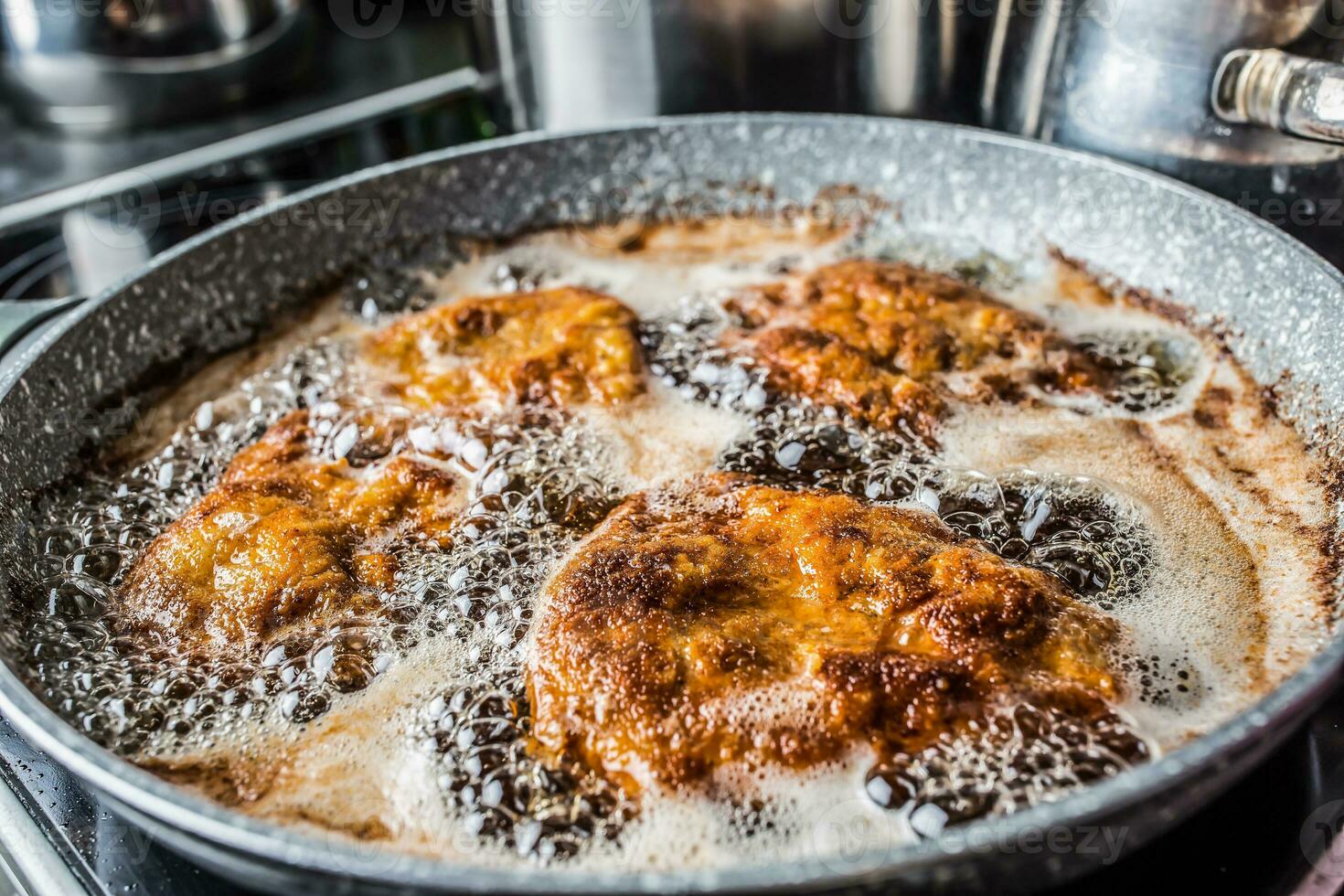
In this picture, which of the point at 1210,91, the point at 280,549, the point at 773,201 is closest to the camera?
the point at 280,549

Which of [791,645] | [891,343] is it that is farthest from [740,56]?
[791,645]

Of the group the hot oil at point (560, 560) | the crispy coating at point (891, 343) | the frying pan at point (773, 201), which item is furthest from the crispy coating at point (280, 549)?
the crispy coating at point (891, 343)

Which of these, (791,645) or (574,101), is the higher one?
(574,101)

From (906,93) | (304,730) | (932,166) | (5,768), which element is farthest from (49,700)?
(906,93)

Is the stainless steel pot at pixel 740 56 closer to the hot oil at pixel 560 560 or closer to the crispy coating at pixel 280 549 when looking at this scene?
the hot oil at pixel 560 560

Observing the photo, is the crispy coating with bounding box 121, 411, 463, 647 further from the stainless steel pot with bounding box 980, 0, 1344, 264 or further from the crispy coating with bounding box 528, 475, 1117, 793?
the stainless steel pot with bounding box 980, 0, 1344, 264

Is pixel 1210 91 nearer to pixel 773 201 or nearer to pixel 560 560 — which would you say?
pixel 773 201

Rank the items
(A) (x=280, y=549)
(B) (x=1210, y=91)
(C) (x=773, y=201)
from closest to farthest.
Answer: (A) (x=280, y=549) → (B) (x=1210, y=91) → (C) (x=773, y=201)
